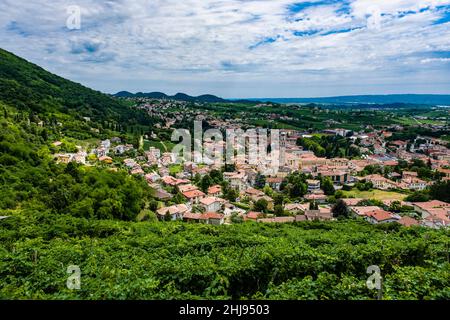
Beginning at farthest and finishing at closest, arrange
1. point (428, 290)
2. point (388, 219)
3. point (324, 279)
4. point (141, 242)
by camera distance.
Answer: point (388, 219) → point (141, 242) → point (324, 279) → point (428, 290)

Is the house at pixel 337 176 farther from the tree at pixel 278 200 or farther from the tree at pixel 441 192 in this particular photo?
the tree at pixel 278 200

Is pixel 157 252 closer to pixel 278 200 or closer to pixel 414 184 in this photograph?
pixel 278 200

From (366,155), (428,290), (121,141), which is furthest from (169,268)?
(366,155)

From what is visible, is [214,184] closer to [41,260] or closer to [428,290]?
[41,260]

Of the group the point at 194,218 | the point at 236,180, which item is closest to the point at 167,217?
the point at 194,218

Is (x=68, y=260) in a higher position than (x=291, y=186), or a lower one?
higher

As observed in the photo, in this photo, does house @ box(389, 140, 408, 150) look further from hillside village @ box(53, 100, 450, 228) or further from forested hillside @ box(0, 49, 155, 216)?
forested hillside @ box(0, 49, 155, 216)
